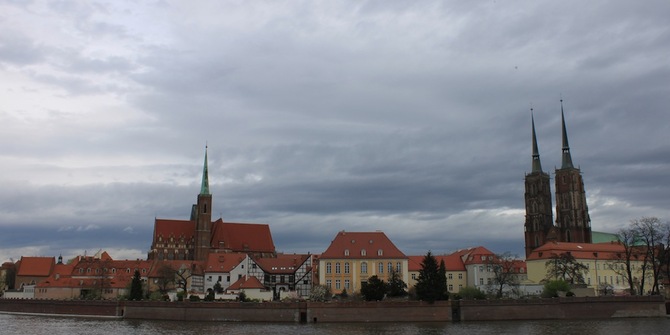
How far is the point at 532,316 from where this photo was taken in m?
74.7

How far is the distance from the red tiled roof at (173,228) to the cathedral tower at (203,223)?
3.69m

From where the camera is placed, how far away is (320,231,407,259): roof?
94.4 meters

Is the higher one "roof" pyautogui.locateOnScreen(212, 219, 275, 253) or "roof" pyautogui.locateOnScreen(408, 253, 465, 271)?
"roof" pyautogui.locateOnScreen(212, 219, 275, 253)

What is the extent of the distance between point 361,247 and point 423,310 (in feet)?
72.9

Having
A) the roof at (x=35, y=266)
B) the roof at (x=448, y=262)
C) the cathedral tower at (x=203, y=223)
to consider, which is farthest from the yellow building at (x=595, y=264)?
the roof at (x=35, y=266)

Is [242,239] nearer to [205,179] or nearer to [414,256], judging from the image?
[205,179]

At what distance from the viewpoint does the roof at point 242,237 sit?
125375mm

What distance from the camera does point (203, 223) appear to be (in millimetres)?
123938

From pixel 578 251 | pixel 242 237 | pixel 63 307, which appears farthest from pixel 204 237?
pixel 578 251

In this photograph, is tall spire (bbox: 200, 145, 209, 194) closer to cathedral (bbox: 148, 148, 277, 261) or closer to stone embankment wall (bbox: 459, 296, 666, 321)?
cathedral (bbox: 148, 148, 277, 261)

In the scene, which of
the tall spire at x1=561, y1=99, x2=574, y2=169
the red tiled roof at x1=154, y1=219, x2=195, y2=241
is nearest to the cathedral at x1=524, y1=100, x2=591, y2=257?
the tall spire at x1=561, y1=99, x2=574, y2=169

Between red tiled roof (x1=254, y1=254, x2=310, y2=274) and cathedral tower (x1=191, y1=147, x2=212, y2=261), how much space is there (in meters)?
21.4

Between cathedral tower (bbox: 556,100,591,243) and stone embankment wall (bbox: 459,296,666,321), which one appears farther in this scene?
cathedral tower (bbox: 556,100,591,243)

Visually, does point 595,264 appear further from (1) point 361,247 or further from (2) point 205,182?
(2) point 205,182
